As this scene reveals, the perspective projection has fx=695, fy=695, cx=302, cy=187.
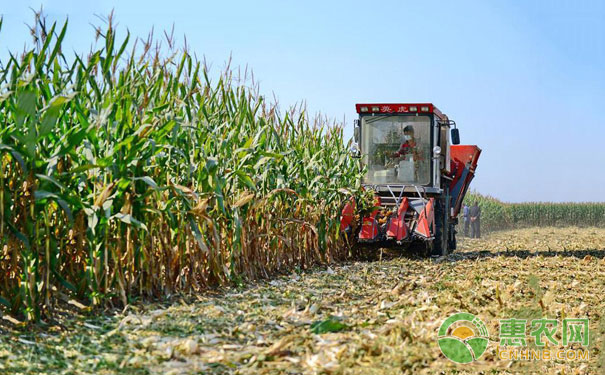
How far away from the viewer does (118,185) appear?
5.60 meters

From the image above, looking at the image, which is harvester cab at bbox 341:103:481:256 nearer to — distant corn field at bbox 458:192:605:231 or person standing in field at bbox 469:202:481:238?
person standing in field at bbox 469:202:481:238

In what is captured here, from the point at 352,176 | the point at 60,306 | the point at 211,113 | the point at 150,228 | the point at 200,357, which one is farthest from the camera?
the point at 352,176

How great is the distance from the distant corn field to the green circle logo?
27654 mm

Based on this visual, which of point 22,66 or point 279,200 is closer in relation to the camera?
point 22,66

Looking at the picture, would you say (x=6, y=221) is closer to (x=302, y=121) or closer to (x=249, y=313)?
(x=249, y=313)

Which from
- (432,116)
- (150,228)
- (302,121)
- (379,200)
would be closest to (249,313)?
(150,228)

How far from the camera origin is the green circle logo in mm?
4457

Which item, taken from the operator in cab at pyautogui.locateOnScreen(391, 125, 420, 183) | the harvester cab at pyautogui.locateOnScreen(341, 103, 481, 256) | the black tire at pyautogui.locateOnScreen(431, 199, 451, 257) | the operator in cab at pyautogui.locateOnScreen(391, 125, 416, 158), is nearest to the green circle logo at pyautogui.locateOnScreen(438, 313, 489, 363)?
the harvester cab at pyautogui.locateOnScreen(341, 103, 481, 256)

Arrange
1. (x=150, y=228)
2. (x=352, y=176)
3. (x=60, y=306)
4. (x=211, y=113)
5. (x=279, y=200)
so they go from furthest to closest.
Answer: (x=352, y=176) → (x=279, y=200) → (x=211, y=113) → (x=150, y=228) → (x=60, y=306)

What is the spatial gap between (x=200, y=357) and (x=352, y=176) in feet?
22.7

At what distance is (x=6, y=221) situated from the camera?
495 centimetres

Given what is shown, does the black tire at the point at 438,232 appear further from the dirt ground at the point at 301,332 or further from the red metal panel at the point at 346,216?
the dirt ground at the point at 301,332

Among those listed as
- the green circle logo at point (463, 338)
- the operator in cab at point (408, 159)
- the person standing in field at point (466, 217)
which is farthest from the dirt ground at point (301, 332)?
the person standing in field at point (466, 217)

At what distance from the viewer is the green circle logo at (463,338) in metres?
4.46
